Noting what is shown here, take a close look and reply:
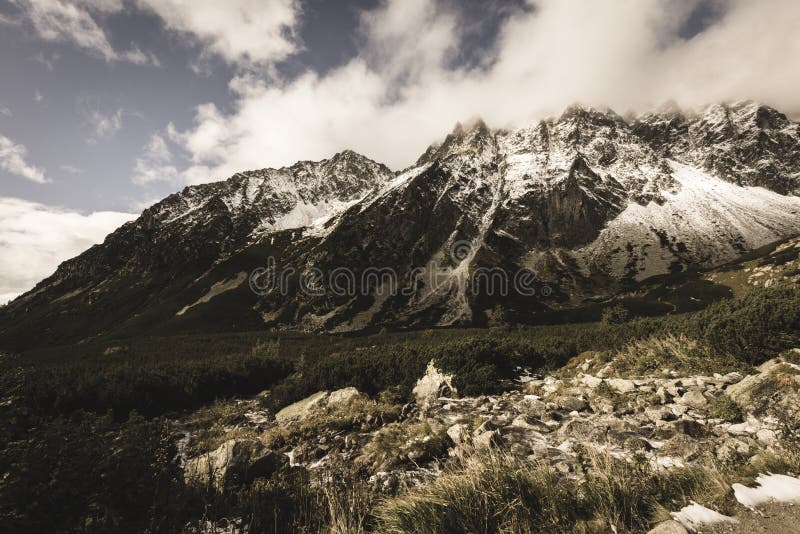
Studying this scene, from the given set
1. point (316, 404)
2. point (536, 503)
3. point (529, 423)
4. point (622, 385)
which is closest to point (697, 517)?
point (536, 503)

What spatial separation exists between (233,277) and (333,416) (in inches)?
5965

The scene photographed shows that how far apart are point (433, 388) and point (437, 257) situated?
143590mm

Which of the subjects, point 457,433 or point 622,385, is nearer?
point 457,433

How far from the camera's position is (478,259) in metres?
141

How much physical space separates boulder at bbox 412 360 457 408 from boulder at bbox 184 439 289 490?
561 cm

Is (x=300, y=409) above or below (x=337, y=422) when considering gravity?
below

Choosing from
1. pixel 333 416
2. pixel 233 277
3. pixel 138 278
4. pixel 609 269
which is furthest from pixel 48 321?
pixel 609 269

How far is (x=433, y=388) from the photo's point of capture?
40.5 ft

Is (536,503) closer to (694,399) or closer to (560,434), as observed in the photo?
(560,434)

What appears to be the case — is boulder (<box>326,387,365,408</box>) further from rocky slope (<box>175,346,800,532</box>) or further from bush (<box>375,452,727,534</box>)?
bush (<box>375,452,727,534</box>)

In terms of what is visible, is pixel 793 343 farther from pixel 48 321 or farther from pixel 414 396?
pixel 48 321

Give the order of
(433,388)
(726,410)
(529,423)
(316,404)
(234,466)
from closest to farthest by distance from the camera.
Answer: (234,466) → (726,410) → (529,423) → (316,404) → (433,388)

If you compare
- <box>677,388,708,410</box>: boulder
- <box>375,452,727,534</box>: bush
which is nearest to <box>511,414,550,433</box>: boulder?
<box>677,388,708,410</box>: boulder

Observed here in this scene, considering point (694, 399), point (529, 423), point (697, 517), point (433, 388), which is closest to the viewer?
point (697, 517)
